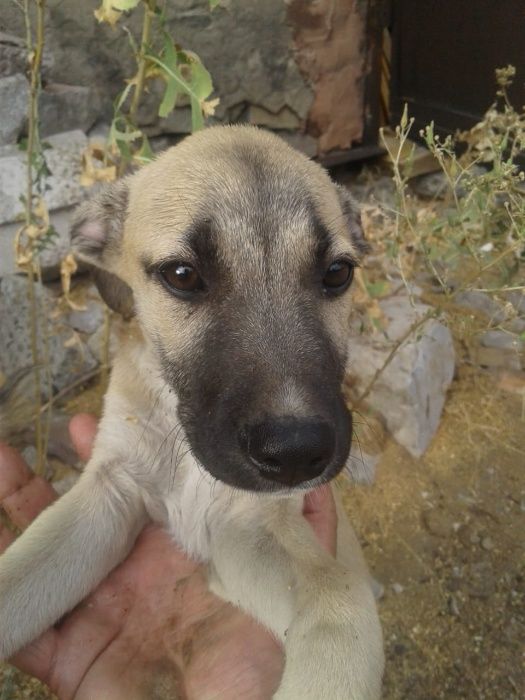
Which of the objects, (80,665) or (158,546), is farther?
(158,546)

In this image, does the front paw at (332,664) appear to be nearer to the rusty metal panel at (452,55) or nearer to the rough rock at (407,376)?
the rough rock at (407,376)

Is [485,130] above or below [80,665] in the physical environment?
above

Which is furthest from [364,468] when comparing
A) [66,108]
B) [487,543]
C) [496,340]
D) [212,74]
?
[212,74]

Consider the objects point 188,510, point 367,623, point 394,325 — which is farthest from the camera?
point 394,325

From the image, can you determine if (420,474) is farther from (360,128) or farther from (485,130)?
(360,128)

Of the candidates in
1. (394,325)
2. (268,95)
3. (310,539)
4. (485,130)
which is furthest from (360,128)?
(310,539)

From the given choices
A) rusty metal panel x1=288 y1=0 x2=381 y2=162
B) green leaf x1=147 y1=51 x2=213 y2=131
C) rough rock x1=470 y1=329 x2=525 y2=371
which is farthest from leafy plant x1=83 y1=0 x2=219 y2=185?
rough rock x1=470 y1=329 x2=525 y2=371
